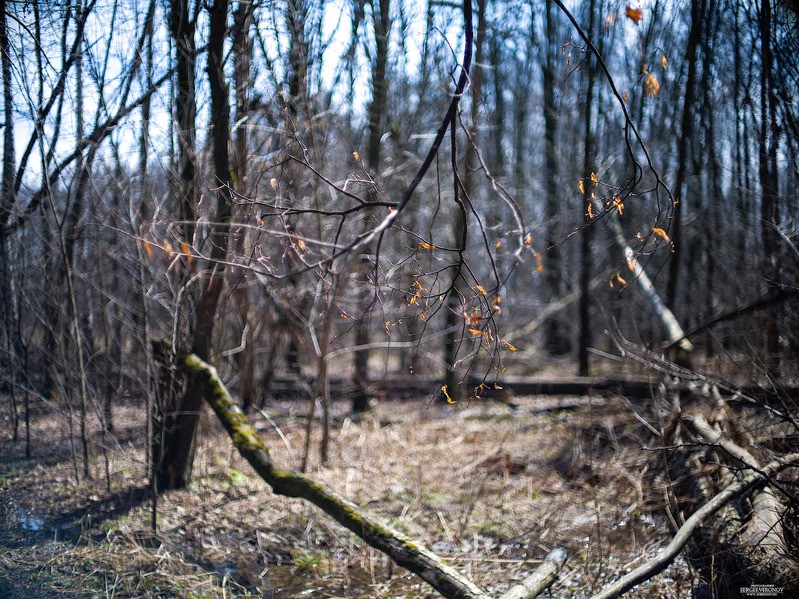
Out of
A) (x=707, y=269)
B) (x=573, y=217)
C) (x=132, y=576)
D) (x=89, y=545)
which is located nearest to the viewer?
(x=132, y=576)

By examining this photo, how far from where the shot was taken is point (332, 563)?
4.84 m

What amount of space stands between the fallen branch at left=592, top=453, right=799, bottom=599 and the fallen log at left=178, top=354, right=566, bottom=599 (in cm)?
53

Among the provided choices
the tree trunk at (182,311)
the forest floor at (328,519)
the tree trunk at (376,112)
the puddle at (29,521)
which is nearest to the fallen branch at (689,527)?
the forest floor at (328,519)

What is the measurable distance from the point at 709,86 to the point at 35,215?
27.6 ft

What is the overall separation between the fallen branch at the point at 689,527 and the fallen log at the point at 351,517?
20.7 inches

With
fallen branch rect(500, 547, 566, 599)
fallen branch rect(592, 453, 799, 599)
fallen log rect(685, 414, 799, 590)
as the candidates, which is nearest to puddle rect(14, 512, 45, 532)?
fallen branch rect(500, 547, 566, 599)

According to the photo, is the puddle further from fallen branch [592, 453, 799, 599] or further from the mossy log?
fallen branch [592, 453, 799, 599]

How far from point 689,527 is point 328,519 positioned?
3.05 m

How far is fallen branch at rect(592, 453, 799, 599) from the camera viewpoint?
12.7 ft

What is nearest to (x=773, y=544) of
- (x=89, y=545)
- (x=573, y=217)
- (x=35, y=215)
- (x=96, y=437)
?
(x=89, y=545)

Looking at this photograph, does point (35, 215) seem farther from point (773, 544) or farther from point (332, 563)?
point (773, 544)

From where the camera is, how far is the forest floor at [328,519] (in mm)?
4426

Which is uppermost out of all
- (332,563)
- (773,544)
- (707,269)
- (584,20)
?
(584,20)

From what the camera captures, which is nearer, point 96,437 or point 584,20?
point 96,437
